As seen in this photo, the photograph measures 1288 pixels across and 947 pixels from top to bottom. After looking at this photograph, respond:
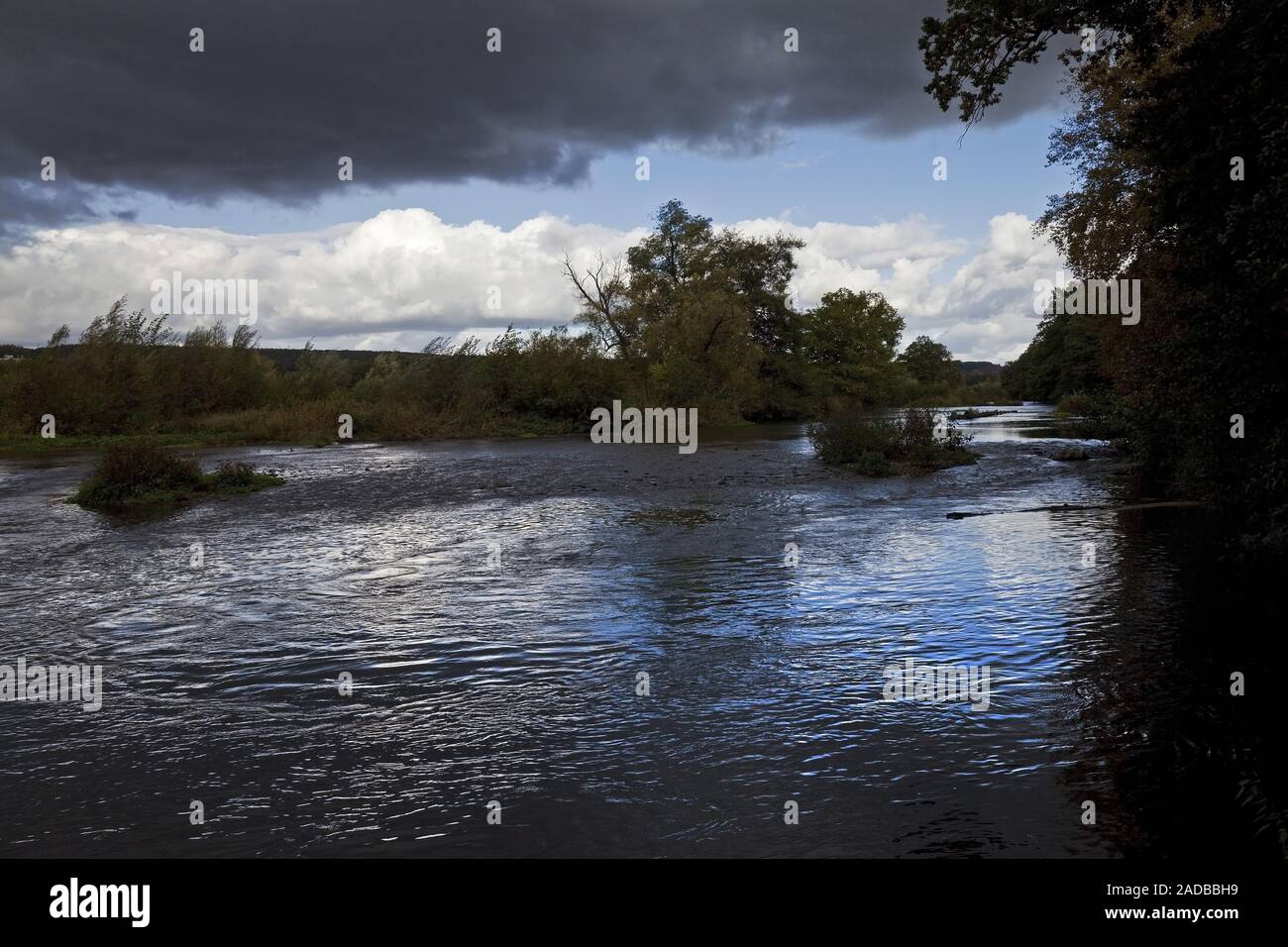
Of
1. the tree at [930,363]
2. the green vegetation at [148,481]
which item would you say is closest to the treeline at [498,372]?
the green vegetation at [148,481]

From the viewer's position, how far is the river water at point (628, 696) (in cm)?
496

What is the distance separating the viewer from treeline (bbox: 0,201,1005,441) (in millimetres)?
46531

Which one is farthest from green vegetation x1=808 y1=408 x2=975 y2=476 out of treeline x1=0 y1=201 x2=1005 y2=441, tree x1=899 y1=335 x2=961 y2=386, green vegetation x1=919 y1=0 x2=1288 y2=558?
tree x1=899 y1=335 x2=961 y2=386

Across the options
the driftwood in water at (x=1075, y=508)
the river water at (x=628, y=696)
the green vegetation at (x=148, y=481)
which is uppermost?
the green vegetation at (x=148, y=481)

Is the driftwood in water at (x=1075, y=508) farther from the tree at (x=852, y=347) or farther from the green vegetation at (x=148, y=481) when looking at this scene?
the tree at (x=852, y=347)

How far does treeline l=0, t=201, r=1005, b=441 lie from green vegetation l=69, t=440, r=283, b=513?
22.1 meters

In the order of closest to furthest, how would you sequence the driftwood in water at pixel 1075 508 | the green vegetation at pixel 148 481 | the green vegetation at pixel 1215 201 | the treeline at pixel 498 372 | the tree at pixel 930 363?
the green vegetation at pixel 1215 201 < the driftwood in water at pixel 1075 508 < the green vegetation at pixel 148 481 < the treeline at pixel 498 372 < the tree at pixel 930 363

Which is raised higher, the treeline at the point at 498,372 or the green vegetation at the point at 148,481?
the treeline at the point at 498,372

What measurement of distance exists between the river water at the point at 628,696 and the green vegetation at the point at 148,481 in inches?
201

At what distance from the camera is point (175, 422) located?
161 ft

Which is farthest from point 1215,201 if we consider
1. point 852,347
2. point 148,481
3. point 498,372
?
point 852,347

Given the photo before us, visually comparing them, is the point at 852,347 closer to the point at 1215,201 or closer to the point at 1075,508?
the point at 1075,508

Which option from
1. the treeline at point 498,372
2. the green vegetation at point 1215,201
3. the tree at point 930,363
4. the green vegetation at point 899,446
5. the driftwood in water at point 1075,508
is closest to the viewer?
the green vegetation at point 1215,201

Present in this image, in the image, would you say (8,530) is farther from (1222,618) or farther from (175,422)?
(175,422)
